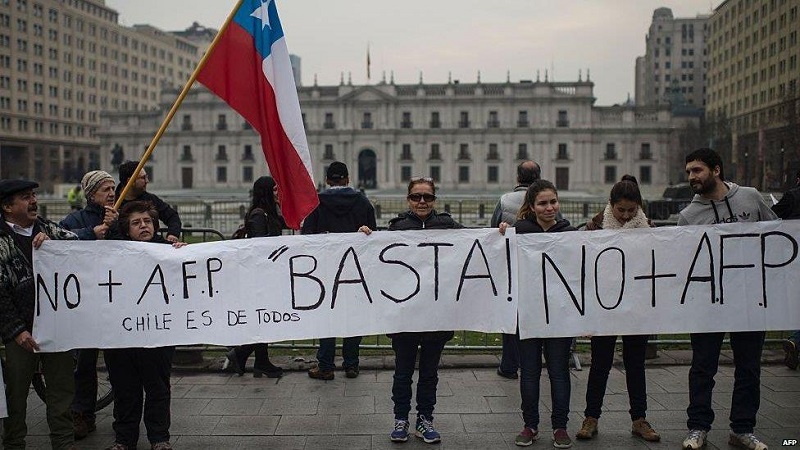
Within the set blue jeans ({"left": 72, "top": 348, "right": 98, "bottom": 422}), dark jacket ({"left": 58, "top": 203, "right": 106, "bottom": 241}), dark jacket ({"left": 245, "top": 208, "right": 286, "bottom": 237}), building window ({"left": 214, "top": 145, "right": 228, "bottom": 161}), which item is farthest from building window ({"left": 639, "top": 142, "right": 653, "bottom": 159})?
blue jeans ({"left": 72, "top": 348, "right": 98, "bottom": 422})

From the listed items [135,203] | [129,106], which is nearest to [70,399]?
[135,203]

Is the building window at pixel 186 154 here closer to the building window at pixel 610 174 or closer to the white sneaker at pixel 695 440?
the building window at pixel 610 174

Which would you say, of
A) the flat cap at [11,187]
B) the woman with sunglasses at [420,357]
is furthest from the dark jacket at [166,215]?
the woman with sunglasses at [420,357]

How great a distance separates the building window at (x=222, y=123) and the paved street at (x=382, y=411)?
73.3 meters

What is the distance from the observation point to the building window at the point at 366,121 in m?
73.8

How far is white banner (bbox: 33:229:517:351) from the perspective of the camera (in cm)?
477

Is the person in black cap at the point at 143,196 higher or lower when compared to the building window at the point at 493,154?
lower

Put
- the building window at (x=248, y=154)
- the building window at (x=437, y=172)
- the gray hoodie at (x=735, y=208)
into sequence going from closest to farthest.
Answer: the gray hoodie at (x=735, y=208) < the building window at (x=437, y=172) < the building window at (x=248, y=154)

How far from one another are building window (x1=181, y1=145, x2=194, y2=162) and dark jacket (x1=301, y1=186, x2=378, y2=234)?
7455 centimetres

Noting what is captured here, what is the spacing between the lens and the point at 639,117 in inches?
2810

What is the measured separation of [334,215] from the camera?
19.9 ft

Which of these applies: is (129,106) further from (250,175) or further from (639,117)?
(639,117)

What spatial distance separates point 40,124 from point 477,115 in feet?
172

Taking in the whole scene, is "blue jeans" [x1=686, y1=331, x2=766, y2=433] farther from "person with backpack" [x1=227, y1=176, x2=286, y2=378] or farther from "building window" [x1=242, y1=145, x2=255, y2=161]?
"building window" [x1=242, y1=145, x2=255, y2=161]
